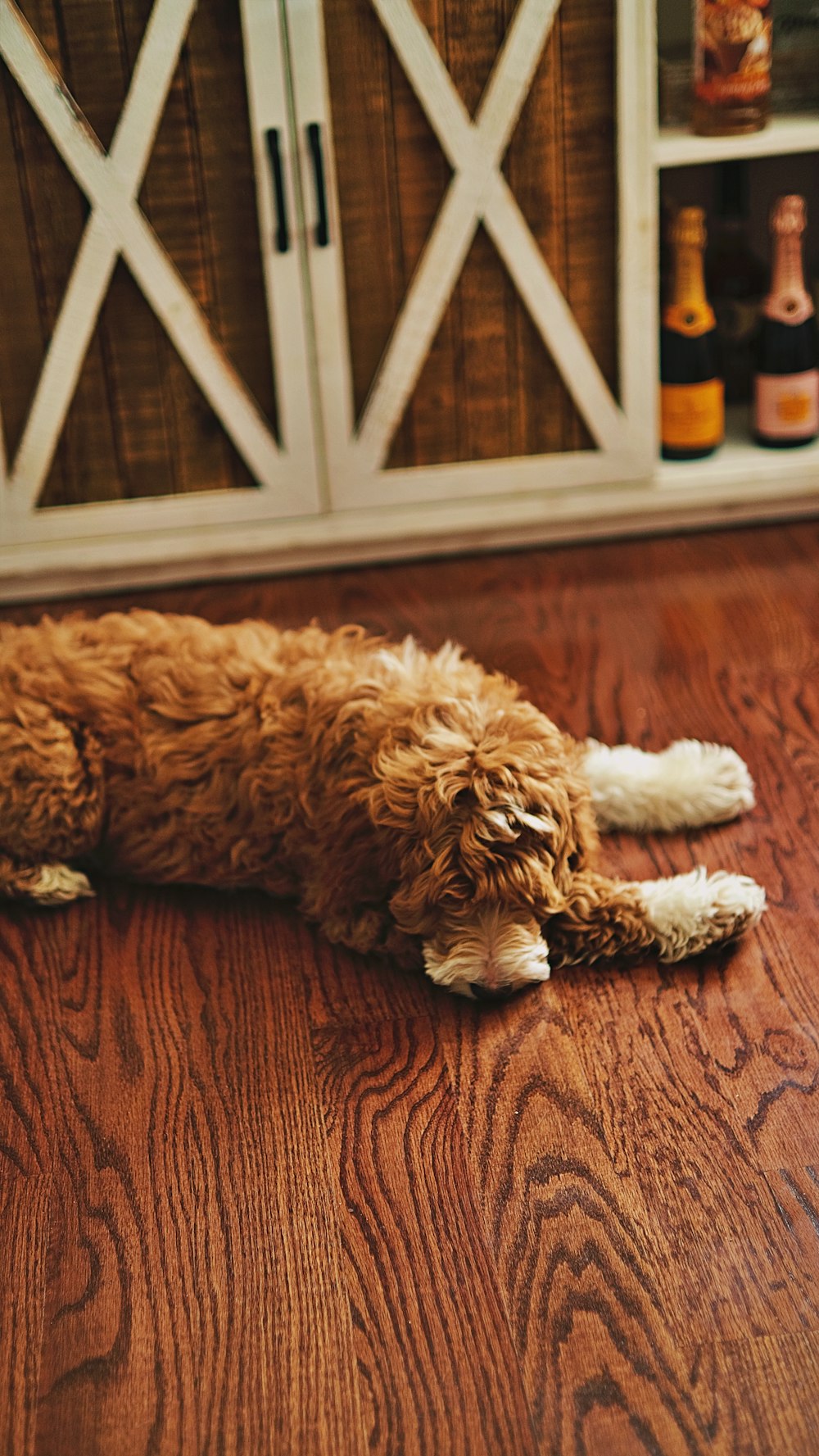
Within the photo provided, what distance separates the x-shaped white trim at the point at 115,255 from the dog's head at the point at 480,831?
1.31m

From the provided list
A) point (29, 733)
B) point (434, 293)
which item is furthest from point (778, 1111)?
point (434, 293)

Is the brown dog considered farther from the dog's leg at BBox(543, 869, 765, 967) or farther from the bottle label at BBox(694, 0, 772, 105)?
the bottle label at BBox(694, 0, 772, 105)

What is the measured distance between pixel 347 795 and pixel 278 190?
142 cm

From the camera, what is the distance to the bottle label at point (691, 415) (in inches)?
115

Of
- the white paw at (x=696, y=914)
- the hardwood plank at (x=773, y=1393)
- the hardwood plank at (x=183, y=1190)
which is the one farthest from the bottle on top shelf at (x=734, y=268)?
the hardwood plank at (x=773, y=1393)

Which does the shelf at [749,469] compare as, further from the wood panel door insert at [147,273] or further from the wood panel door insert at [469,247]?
the wood panel door insert at [147,273]

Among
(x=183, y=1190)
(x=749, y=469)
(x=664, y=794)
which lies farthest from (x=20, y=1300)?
(x=749, y=469)

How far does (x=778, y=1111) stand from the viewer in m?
1.56

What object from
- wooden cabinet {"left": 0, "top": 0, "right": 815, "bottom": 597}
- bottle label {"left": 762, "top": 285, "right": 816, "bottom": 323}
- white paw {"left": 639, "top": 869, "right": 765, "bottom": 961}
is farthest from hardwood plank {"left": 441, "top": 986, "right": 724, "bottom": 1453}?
bottle label {"left": 762, "top": 285, "right": 816, "bottom": 323}

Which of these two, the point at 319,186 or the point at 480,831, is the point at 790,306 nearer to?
the point at 319,186

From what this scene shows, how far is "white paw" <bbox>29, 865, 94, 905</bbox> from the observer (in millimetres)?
1983

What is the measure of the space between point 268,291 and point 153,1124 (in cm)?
168

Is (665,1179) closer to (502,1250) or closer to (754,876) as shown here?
(502,1250)

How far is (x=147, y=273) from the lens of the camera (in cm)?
267
